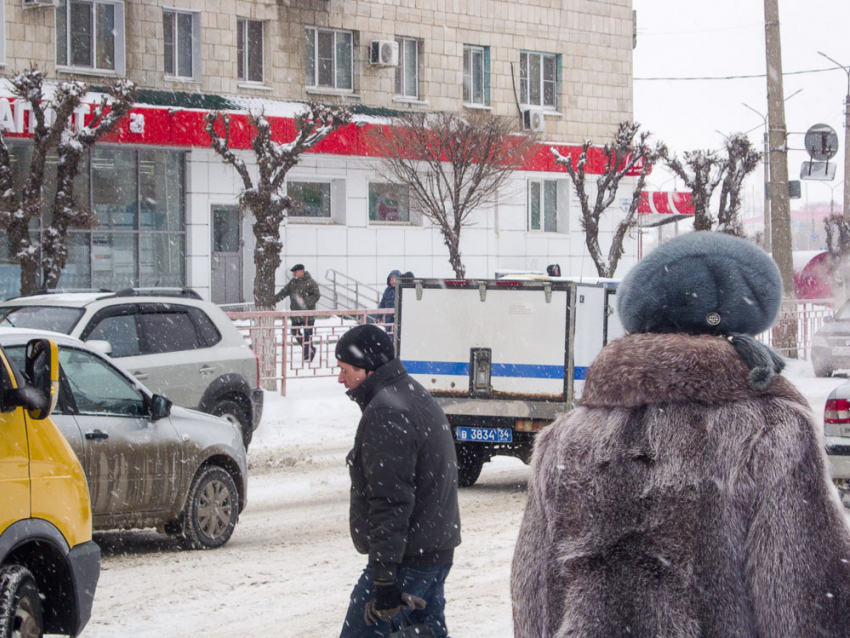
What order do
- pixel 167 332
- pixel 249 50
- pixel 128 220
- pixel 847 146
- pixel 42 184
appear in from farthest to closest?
pixel 847 146 < pixel 249 50 < pixel 128 220 < pixel 42 184 < pixel 167 332

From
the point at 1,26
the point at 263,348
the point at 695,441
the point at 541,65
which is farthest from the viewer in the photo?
the point at 541,65

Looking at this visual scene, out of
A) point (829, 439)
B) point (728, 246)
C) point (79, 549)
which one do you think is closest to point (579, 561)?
point (728, 246)

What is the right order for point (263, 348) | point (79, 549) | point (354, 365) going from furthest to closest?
point (263, 348) → point (79, 549) → point (354, 365)

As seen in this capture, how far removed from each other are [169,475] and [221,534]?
0.83 m

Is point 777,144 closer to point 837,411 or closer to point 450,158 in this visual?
point 450,158

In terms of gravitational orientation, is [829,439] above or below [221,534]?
above

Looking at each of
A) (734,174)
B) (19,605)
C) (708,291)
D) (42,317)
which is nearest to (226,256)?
(734,174)

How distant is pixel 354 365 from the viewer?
15.3ft

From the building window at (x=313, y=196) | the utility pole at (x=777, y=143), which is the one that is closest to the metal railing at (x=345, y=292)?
the building window at (x=313, y=196)

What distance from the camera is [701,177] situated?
30.0m

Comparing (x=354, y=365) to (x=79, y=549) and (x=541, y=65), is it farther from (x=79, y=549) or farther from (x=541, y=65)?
(x=541, y=65)

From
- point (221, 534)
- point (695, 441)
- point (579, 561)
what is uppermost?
point (695, 441)

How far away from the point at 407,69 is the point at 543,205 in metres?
5.86

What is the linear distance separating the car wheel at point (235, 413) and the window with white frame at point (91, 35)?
15076mm
